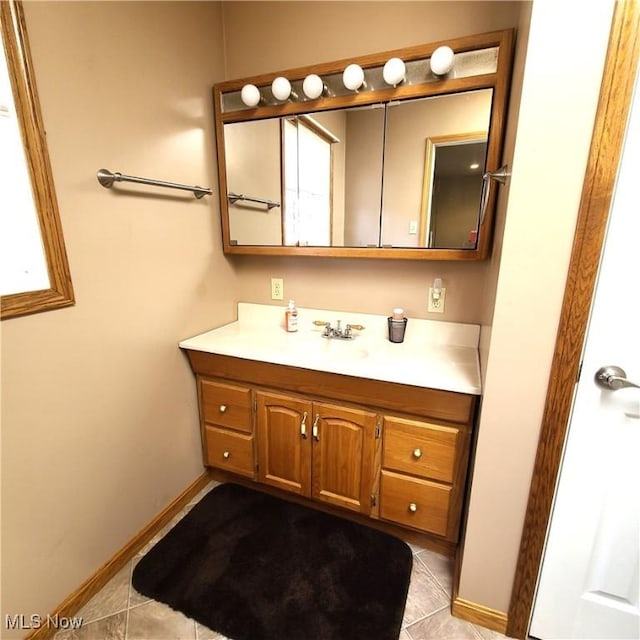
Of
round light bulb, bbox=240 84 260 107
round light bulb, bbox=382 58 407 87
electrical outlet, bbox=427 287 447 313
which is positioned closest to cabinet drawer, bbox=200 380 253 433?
electrical outlet, bbox=427 287 447 313

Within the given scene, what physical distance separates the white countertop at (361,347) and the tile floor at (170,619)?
825 mm

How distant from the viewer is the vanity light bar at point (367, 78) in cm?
123

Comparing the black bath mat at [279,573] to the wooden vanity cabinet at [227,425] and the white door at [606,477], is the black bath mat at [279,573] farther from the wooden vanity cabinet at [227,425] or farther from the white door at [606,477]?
the white door at [606,477]

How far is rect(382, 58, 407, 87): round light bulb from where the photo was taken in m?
1.28

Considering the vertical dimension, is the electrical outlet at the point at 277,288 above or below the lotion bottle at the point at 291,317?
above

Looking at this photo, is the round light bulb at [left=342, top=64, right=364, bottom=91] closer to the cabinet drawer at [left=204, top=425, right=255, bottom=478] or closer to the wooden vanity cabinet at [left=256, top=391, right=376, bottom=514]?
the wooden vanity cabinet at [left=256, top=391, right=376, bottom=514]

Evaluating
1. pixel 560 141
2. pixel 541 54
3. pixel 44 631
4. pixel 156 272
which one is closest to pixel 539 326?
pixel 560 141

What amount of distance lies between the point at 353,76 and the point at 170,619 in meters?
2.16

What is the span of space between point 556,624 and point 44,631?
5.54 ft

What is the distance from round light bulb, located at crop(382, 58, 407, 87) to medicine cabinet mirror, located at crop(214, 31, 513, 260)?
3cm

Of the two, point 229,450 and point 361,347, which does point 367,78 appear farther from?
point 229,450

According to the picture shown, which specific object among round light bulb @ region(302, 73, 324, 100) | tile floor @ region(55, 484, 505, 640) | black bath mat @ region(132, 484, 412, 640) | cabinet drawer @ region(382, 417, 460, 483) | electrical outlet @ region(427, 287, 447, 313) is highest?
round light bulb @ region(302, 73, 324, 100)

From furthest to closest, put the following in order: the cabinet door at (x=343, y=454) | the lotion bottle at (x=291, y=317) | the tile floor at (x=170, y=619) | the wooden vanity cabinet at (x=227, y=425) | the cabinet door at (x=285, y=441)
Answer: the lotion bottle at (x=291, y=317) < the wooden vanity cabinet at (x=227, y=425) < the cabinet door at (x=285, y=441) < the cabinet door at (x=343, y=454) < the tile floor at (x=170, y=619)

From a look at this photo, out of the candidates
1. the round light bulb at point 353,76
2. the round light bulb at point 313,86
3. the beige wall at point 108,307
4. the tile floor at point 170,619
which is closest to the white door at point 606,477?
the tile floor at point 170,619
